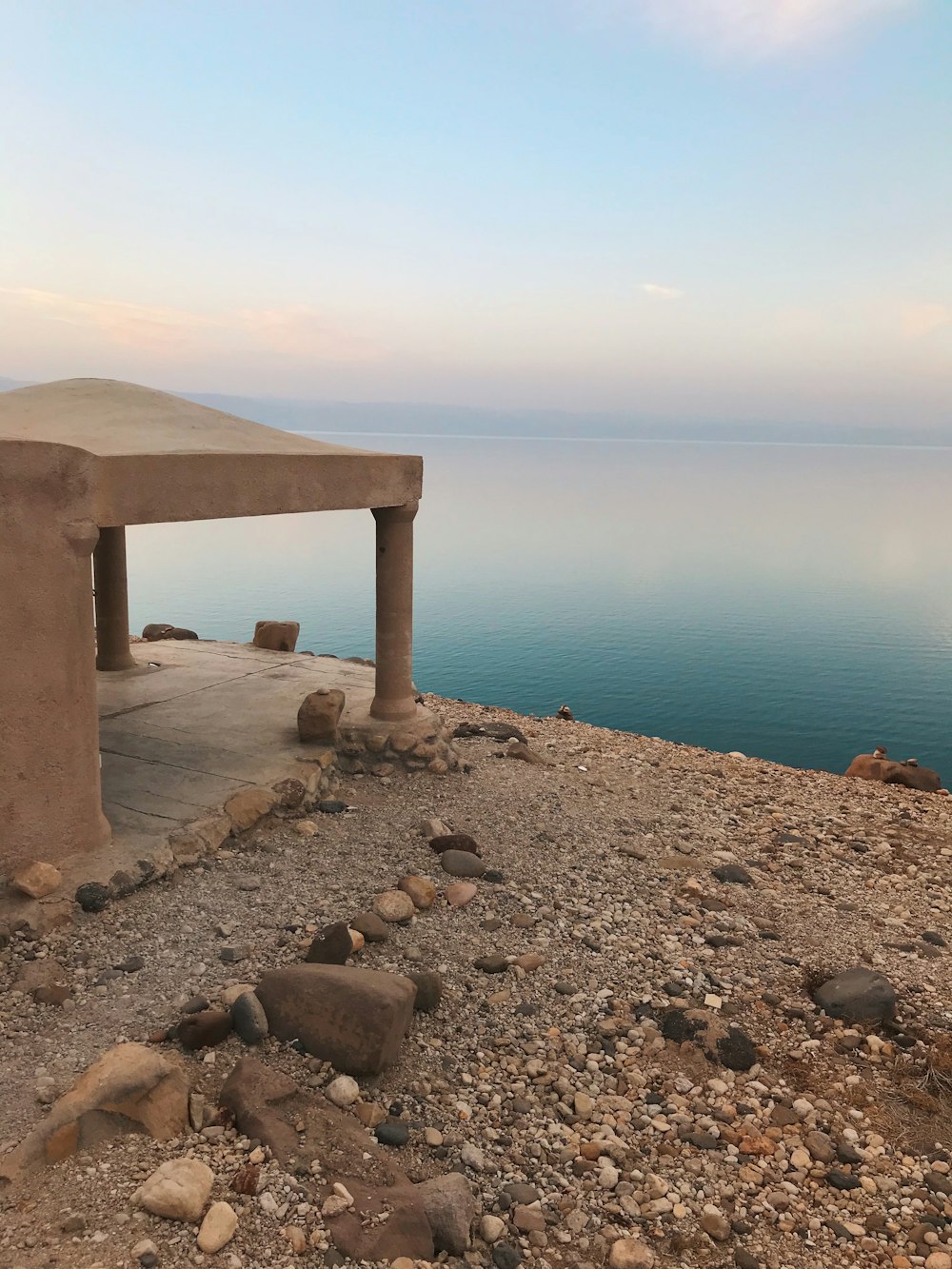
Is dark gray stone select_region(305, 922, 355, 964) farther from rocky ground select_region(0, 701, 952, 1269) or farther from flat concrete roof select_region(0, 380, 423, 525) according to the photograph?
flat concrete roof select_region(0, 380, 423, 525)

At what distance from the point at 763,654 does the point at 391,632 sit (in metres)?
24.6

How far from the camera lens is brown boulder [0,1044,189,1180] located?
4.36 m

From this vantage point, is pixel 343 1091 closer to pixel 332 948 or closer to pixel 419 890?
pixel 332 948

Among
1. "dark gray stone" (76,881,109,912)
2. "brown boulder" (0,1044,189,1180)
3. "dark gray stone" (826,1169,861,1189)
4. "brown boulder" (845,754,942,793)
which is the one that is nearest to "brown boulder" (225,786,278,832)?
"dark gray stone" (76,881,109,912)

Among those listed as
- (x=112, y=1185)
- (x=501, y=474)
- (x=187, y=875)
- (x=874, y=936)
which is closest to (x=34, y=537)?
(x=187, y=875)

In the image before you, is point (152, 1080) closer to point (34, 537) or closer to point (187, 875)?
point (187, 875)

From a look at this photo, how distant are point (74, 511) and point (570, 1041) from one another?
5.16 metres

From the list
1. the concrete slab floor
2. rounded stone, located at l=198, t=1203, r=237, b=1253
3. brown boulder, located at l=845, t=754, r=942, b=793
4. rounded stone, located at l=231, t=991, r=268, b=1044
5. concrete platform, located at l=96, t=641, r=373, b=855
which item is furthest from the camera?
brown boulder, located at l=845, t=754, r=942, b=793

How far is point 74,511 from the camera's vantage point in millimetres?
6480

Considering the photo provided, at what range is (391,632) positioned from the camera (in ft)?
33.2

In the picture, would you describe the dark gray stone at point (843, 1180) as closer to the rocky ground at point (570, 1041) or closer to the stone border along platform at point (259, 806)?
the rocky ground at point (570, 1041)

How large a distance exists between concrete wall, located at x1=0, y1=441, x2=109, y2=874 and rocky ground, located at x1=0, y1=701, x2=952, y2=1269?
913 millimetres

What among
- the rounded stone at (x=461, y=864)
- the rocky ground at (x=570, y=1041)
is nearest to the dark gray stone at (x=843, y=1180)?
the rocky ground at (x=570, y=1041)

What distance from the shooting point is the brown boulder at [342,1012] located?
5.33m
